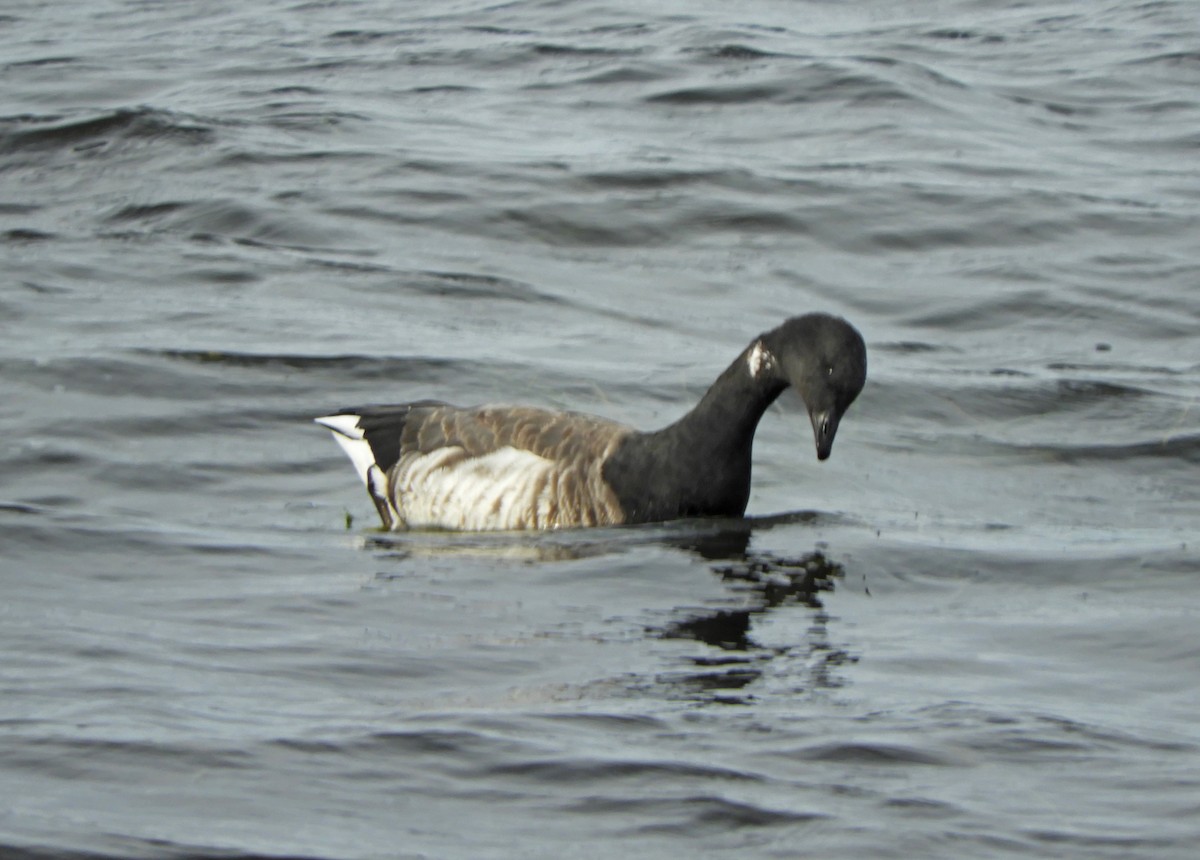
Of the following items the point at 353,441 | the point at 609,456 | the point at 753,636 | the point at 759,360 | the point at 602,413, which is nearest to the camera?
the point at 753,636

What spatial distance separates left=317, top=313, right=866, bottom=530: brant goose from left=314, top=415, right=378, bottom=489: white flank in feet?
0.17

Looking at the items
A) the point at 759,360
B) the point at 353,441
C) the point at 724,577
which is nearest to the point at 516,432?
the point at 353,441

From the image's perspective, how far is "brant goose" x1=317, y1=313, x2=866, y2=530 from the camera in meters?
8.62

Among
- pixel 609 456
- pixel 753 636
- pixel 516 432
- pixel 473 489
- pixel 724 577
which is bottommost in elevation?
pixel 753 636

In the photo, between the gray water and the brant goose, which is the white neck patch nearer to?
the brant goose

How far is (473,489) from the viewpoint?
31.1 feet

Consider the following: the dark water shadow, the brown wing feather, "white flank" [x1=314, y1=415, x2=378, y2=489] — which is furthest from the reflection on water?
"white flank" [x1=314, y1=415, x2=378, y2=489]

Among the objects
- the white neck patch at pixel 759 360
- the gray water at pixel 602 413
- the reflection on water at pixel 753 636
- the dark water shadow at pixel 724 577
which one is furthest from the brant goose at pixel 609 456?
the reflection on water at pixel 753 636

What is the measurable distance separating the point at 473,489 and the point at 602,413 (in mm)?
1916

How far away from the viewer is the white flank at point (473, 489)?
9328 mm

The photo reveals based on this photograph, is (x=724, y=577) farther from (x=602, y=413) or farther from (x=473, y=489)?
(x=602, y=413)

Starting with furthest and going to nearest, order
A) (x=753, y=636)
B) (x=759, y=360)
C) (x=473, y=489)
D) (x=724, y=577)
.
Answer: (x=473, y=489), (x=759, y=360), (x=724, y=577), (x=753, y=636)

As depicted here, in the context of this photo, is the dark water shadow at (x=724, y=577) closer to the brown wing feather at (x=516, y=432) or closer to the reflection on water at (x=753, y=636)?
the reflection on water at (x=753, y=636)

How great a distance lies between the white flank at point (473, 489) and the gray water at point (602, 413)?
0.32 metres
